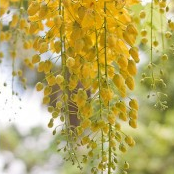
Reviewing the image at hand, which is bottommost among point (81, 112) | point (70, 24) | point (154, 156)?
point (154, 156)

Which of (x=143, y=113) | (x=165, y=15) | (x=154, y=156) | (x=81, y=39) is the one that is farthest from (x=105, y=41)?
(x=143, y=113)

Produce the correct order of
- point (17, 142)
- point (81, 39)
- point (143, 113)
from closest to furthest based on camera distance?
point (81, 39) < point (143, 113) < point (17, 142)

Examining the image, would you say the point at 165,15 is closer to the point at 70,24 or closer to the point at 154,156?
the point at 70,24

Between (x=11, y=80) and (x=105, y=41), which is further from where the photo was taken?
(x=11, y=80)

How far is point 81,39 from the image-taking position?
62 centimetres

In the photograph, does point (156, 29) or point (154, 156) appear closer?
point (156, 29)

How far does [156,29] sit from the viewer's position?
899 millimetres

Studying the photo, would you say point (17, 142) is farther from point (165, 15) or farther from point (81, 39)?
point (81, 39)

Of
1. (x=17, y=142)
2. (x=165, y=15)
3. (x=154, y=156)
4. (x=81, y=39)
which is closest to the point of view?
(x=81, y=39)

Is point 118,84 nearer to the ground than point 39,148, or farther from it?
farther from it

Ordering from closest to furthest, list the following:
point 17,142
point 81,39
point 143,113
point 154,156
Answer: point 81,39
point 154,156
point 143,113
point 17,142

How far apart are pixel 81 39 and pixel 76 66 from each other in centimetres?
4

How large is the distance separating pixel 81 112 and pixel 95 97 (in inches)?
1.1

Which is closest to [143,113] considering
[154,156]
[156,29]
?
[154,156]
